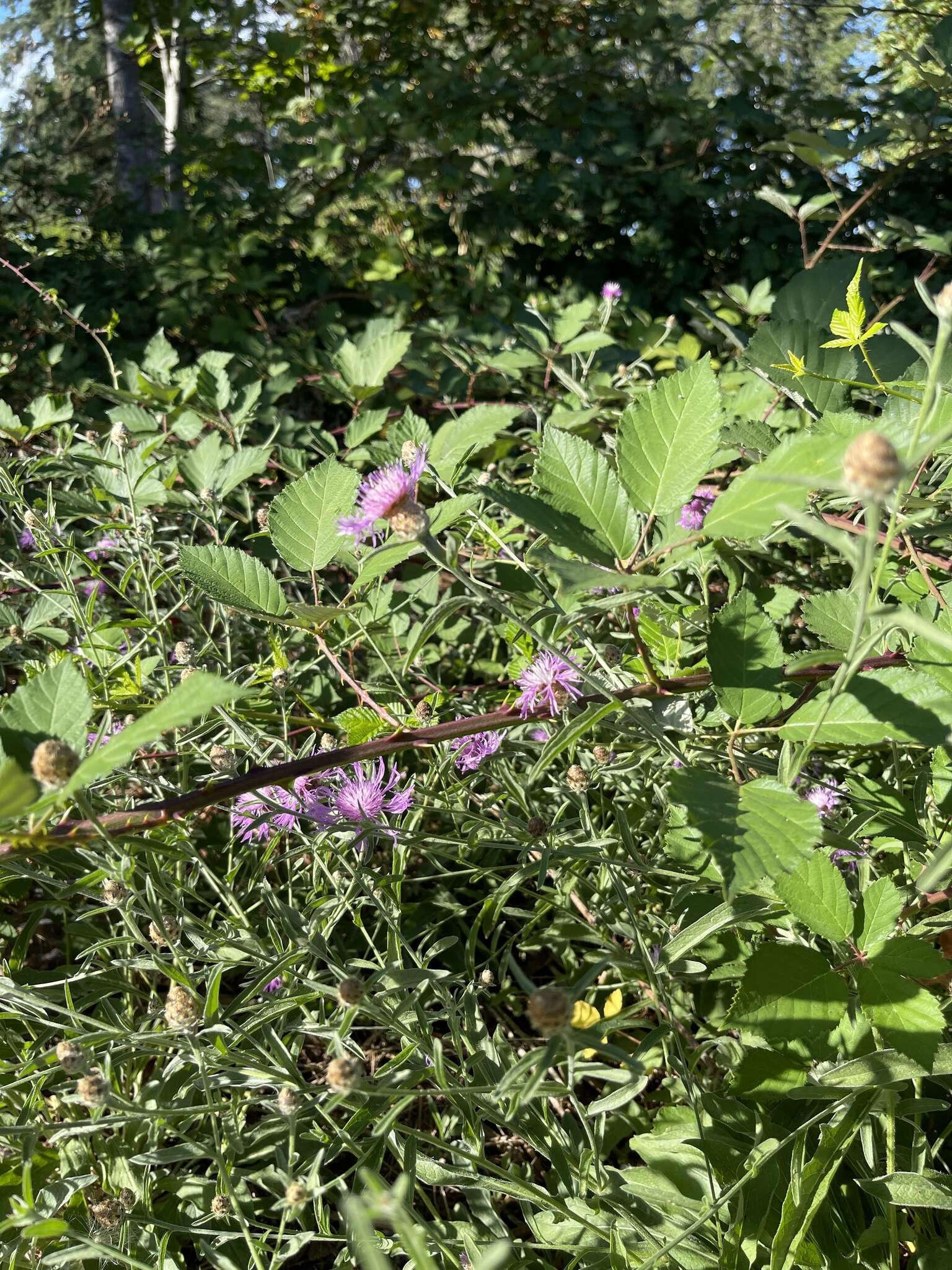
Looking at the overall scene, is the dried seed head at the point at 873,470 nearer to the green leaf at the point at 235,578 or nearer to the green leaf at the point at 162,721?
the green leaf at the point at 162,721

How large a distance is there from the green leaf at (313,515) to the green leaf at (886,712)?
44 cm

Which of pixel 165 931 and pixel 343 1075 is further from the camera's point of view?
pixel 165 931

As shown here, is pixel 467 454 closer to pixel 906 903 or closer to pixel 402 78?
pixel 906 903

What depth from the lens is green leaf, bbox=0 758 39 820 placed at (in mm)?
490

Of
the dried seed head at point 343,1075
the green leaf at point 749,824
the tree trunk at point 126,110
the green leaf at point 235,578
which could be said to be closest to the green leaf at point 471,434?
the green leaf at point 235,578

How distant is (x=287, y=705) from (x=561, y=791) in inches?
15.4

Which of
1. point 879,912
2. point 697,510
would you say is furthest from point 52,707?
point 697,510

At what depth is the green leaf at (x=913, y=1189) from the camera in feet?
2.34

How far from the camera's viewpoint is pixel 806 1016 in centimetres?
75

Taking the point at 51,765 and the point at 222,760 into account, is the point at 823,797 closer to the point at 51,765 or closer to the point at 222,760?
the point at 222,760

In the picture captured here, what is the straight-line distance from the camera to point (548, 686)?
83 centimetres

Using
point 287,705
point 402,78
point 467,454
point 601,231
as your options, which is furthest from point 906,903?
point 402,78

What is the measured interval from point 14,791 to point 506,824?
23.5 inches

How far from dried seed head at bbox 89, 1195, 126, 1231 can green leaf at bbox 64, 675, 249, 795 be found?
0.54 m
